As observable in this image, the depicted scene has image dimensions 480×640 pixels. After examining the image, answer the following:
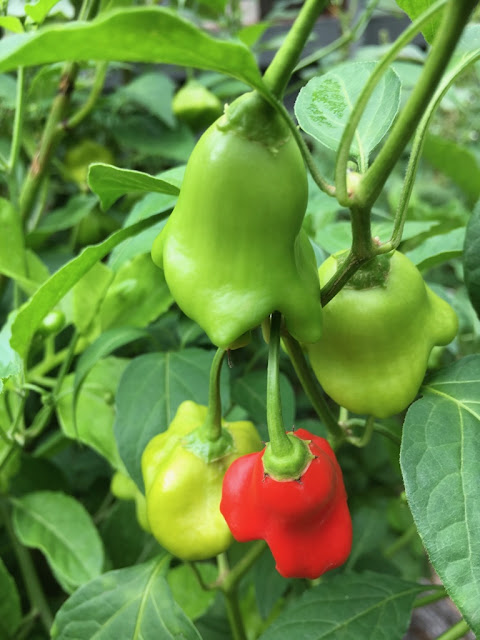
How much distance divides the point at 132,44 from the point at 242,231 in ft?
0.27

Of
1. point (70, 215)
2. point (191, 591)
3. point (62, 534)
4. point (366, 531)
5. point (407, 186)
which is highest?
point (407, 186)

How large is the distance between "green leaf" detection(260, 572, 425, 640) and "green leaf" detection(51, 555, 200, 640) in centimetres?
7

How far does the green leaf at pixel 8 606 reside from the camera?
0.56 metres

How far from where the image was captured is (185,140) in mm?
877

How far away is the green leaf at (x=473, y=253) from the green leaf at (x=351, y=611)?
10.0 inches

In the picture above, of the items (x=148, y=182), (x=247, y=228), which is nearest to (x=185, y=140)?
(x=148, y=182)

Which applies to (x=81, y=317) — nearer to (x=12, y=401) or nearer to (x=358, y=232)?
(x=12, y=401)

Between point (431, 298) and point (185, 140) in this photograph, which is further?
point (185, 140)

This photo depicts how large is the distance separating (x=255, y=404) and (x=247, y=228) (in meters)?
0.30

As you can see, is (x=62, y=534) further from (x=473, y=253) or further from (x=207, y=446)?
(x=473, y=253)

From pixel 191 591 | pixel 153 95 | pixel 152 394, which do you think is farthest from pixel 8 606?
pixel 153 95

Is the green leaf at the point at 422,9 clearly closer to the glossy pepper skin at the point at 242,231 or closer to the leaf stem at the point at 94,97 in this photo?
the glossy pepper skin at the point at 242,231

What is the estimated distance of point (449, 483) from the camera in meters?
0.30

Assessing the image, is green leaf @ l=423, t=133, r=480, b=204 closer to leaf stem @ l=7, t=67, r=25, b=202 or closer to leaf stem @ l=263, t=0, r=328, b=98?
leaf stem @ l=7, t=67, r=25, b=202
